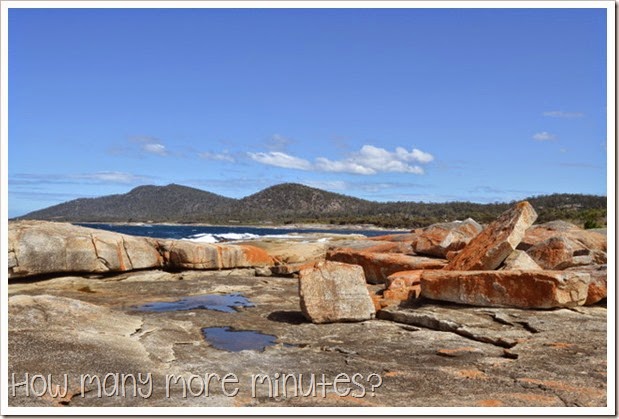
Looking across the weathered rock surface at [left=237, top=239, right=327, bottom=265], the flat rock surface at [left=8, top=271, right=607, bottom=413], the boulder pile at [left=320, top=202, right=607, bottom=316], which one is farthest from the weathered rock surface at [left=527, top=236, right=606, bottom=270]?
the weathered rock surface at [left=237, top=239, right=327, bottom=265]

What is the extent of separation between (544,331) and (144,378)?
6.54 meters

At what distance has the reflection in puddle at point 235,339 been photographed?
9461 mm

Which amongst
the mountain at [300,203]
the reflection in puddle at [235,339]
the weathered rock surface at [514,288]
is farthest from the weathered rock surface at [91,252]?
the mountain at [300,203]

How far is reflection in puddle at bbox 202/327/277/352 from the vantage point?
9.46 m

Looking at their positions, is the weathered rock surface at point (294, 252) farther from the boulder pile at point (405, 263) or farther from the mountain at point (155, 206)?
the mountain at point (155, 206)

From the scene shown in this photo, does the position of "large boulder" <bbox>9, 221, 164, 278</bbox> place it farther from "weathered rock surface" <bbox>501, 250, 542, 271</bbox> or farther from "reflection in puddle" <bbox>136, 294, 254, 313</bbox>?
"weathered rock surface" <bbox>501, 250, 542, 271</bbox>

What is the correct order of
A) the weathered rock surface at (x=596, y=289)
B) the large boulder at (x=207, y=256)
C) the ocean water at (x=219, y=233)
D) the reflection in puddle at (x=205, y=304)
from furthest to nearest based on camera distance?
the ocean water at (x=219, y=233) → the large boulder at (x=207, y=256) → the reflection in puddle at (x=205, y=304) → the weathered rock surface at (x=596, y=289)

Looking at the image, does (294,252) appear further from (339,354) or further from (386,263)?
(339,354)

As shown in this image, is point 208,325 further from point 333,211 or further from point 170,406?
point 333,211

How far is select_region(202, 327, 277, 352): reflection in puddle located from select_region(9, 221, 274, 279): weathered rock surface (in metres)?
9.76

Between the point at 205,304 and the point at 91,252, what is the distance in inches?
270

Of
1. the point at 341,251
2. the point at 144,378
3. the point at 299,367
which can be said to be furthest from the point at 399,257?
the point at 144,378

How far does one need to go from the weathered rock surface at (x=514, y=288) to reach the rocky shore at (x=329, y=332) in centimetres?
3

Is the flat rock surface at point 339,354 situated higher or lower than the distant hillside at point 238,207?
lower
